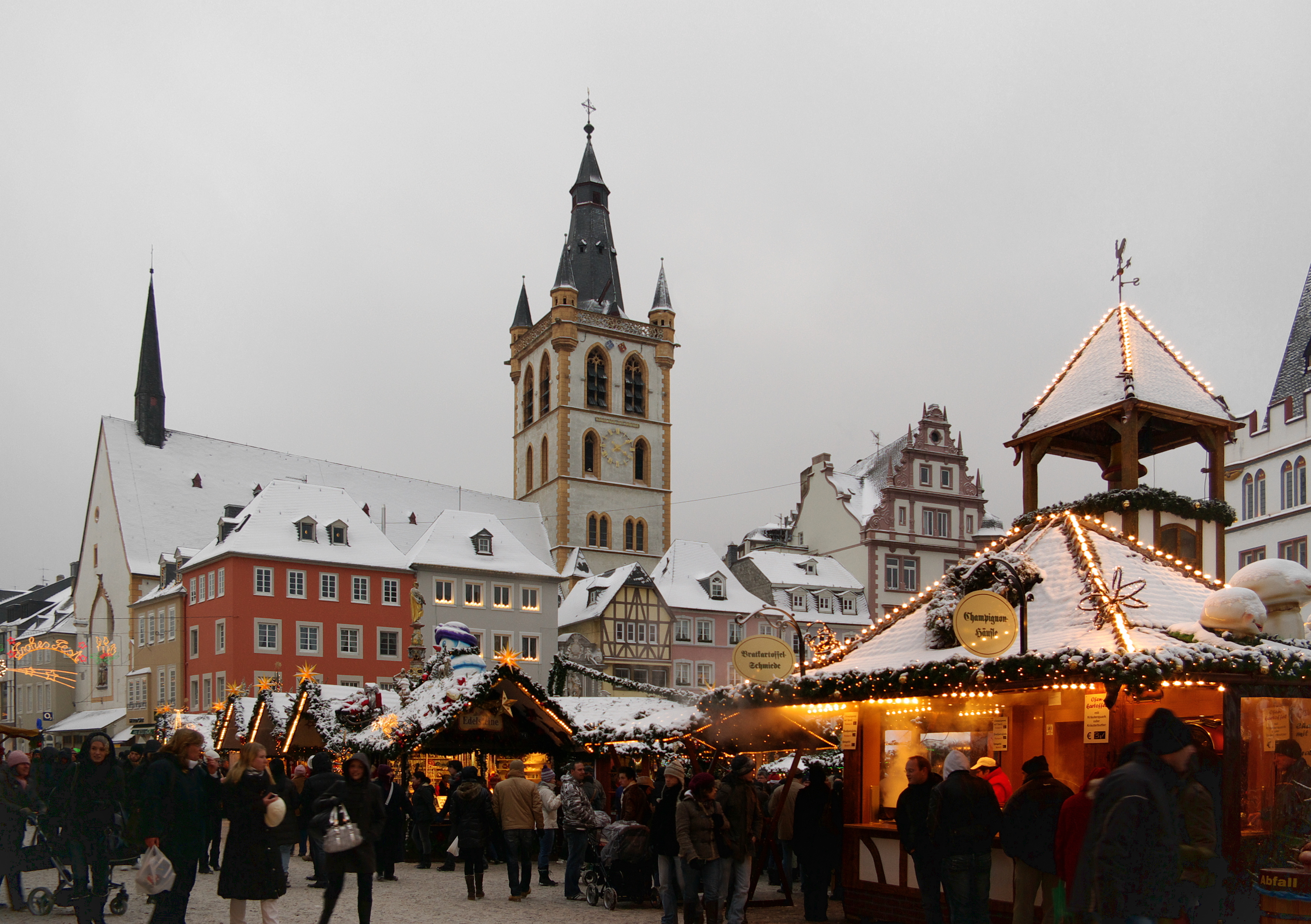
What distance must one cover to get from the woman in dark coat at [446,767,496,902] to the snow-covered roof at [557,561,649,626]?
3696 cm

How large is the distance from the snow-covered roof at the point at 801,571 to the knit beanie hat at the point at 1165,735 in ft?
158

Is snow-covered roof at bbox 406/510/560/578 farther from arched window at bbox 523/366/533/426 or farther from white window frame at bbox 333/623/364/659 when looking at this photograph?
arched window at bbox 523/366/533/426

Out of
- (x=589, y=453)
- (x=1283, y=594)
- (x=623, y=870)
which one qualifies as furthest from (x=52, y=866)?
(x=589, y=453)

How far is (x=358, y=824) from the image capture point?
894 centimetres

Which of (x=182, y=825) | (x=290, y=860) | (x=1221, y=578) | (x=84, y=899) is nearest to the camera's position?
(x=182, y=825)

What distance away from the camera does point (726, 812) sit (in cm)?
988

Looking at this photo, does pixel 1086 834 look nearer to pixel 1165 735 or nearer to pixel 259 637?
pixel 1165 735

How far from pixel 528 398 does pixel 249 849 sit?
61926mm

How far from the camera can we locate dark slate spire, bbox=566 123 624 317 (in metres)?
68.9

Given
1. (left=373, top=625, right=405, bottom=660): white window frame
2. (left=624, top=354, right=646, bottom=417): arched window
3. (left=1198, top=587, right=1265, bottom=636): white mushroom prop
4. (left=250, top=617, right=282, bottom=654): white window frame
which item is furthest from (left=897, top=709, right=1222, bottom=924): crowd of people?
(left=624, top=354, right=646, bottom=417): arched window

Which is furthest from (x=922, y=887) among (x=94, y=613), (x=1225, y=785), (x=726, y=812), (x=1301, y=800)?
Result: (x=94, y=613)

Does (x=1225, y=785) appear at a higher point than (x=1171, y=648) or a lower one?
lower

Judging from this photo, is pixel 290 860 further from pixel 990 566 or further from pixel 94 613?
pixel 94 613

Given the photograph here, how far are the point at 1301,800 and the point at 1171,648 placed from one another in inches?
89.7
